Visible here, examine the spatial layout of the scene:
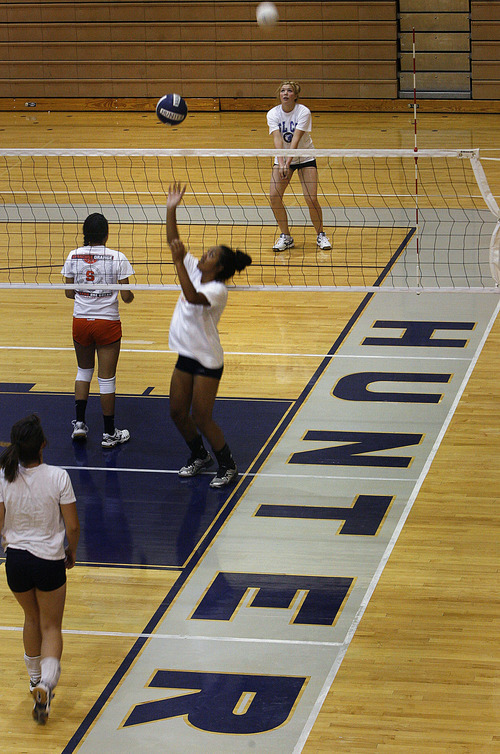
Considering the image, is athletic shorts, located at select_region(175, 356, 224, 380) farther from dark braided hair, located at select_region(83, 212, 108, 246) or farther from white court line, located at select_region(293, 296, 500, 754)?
white court line, located at select_region(293, 296, 500, 754)

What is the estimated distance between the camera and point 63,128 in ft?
68.8

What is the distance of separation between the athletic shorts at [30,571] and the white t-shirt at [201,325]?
243 centimetres

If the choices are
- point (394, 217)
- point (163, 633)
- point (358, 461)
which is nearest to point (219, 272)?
point (358, 461)

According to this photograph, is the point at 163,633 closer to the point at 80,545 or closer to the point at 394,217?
the point at 80,545

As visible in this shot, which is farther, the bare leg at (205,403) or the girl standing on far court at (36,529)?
the bare leg at (205,403)

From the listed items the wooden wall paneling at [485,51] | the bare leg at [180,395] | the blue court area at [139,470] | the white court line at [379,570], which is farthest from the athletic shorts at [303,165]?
Result: the wooden wall paneling at [485,51]

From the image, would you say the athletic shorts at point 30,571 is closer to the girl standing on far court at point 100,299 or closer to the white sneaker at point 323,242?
the girl standing on far court at point 100,299

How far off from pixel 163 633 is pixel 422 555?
5.65ft

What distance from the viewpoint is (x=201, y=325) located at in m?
7.52

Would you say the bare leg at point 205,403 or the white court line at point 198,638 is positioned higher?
the bare leg at point 205,403

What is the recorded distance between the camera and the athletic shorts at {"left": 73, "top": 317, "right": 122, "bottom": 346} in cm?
837

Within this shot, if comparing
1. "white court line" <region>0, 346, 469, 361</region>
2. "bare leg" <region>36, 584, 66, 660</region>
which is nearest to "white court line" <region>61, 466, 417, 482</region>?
"white court line" <region>0, 346, 469, 361</region>

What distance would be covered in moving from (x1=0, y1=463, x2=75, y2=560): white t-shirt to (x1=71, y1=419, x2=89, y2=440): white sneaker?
3.30 metres

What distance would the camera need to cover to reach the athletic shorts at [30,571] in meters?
5.36
